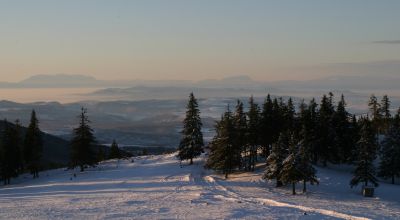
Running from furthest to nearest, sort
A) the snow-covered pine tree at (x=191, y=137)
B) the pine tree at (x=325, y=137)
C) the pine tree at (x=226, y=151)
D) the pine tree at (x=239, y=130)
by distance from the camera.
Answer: the snow-covered pine tree at (x=191, y=137) < the pine tree at (x=325, y=137) < the pine tree at (x=239, y=130) < the pine tree at (x=226, y=151)

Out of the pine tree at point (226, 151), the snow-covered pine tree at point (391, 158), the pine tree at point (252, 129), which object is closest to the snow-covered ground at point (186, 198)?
the pine tree at point (226, 151)

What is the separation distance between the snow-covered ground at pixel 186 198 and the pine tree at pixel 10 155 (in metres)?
9.78

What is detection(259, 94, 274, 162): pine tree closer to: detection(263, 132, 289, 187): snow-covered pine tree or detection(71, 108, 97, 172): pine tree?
detection(263, 132, 289, 187): snow-covered pine tree

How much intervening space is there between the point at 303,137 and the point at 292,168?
6.68m

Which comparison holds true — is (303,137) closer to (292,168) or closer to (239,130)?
(292,168)

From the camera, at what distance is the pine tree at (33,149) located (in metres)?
81.1

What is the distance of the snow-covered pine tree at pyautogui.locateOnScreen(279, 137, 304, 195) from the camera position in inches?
2199

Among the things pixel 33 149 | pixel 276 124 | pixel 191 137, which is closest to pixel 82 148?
pixel 33 149

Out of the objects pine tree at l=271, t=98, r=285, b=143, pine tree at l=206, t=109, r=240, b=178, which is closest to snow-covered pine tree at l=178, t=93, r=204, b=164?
pine tree at l=206, t=109, r=240, b=178

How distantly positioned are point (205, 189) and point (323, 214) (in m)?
17.7

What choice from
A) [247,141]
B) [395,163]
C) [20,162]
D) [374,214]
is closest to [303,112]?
[247,141]

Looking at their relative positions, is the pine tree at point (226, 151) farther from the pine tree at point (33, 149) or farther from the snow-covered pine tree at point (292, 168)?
the pine tree at point (33, 149)

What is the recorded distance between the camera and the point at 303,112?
253ft

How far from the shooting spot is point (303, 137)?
61469 mm
